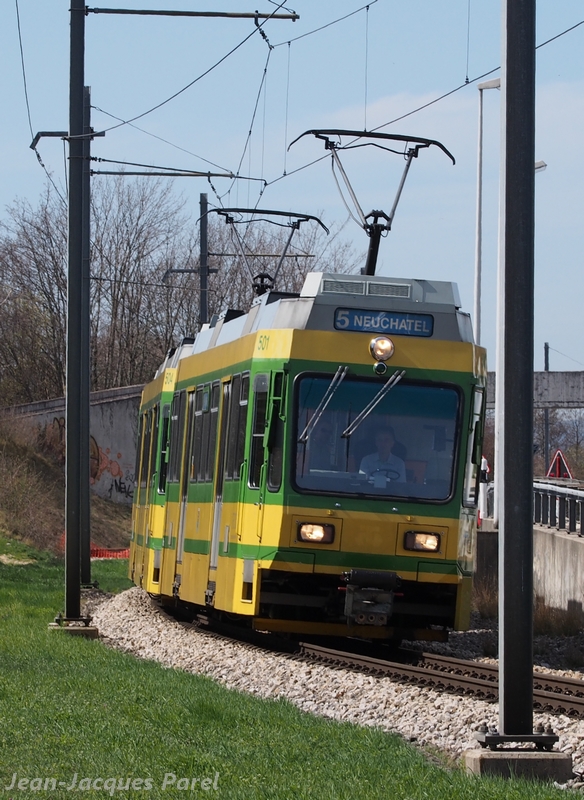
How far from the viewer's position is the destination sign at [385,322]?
13.6 meters

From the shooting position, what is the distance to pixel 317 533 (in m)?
13.3

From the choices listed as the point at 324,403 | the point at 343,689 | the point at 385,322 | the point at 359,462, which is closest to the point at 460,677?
the point at 343,689

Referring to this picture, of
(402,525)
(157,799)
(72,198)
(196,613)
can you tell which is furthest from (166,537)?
(157,799)

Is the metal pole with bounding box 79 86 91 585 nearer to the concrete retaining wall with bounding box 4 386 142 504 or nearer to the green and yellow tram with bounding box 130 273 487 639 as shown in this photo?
the green and yellow tram with bounding box 130 273 487 639

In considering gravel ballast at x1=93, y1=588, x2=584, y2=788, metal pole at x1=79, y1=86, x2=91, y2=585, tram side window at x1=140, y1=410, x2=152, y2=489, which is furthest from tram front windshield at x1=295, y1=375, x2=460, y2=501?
metal pole at x1=79, y1=86, x2=91, y2=585

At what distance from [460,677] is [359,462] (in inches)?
108

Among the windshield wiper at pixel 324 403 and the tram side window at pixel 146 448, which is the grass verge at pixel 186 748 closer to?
the windshield wiper at pixel 324 403

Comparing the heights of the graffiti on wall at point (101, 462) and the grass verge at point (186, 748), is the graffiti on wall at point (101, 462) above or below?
above

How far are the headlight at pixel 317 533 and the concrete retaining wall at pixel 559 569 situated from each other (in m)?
6.37

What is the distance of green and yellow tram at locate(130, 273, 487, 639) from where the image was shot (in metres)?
13.3

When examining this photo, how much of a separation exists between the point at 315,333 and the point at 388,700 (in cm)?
418

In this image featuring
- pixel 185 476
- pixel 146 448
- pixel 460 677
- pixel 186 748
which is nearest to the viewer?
pixel 186 748

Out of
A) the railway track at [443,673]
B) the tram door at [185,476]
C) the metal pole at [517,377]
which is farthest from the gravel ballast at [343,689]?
the tram door at [185,476]

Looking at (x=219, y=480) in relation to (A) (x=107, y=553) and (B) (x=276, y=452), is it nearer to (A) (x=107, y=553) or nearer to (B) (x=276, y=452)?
(B) (x=276, y=452)
